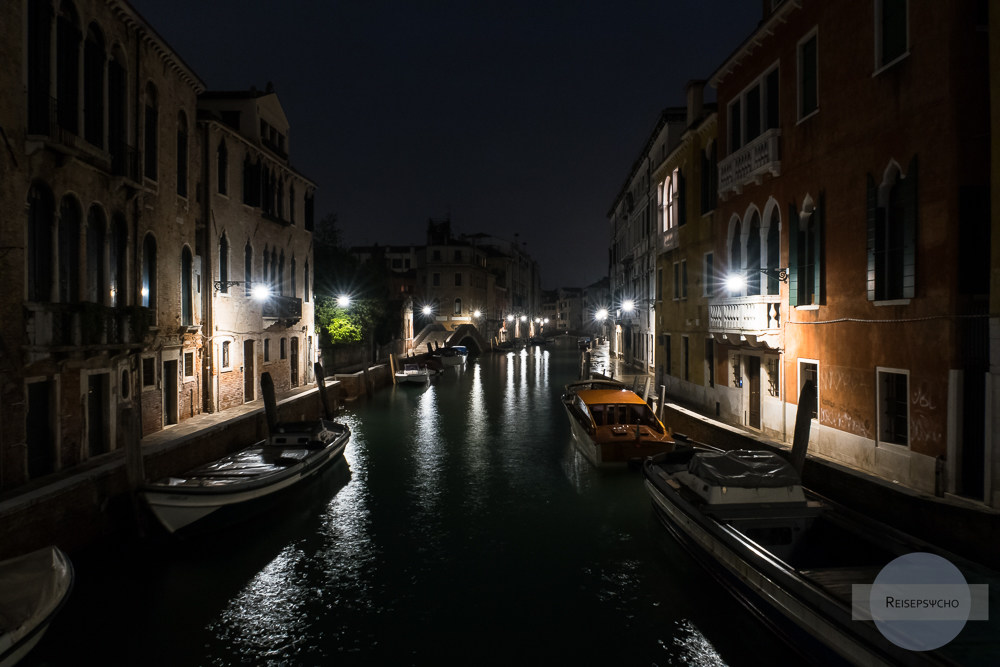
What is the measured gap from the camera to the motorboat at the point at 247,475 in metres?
10.9

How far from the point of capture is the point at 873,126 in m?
11.0

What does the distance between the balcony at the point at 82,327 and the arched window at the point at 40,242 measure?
1.52ft

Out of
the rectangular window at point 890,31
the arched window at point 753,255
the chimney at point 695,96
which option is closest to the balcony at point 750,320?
the arched window at point 753,255

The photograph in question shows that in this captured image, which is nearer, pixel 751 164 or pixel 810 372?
pixel 810 372

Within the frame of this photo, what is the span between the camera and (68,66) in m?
12.3

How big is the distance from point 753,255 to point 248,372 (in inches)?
641

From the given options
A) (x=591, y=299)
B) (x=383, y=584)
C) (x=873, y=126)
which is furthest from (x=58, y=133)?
(x=591, y=299)

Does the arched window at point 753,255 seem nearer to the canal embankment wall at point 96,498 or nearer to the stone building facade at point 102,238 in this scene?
the canal embankment wall at point 96,498

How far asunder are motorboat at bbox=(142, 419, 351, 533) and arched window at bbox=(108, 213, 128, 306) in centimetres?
419

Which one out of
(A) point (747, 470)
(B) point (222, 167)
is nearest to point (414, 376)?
(B) point (222, 167)

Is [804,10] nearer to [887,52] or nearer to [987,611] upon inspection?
[887,52]

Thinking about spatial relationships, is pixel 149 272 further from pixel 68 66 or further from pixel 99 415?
pixel 68 66

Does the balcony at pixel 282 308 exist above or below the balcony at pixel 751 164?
below

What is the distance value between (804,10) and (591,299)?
9797 cm
